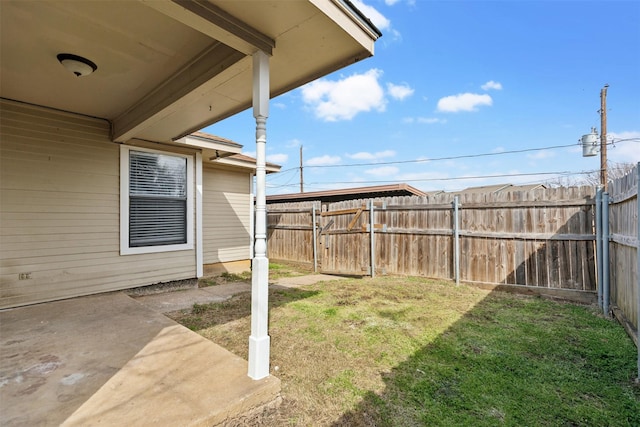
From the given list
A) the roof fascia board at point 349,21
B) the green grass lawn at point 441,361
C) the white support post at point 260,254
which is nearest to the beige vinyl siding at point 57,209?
the green grass lawn at point 441,361

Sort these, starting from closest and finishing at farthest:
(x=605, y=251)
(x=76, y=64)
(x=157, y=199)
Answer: (x=76, y=64) → (x=605, y=251) → (x=157, y=199)

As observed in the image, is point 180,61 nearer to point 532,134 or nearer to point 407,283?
point 407,283

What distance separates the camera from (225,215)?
7160 mm

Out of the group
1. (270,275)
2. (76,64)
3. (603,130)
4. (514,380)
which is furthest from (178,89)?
(603,130)

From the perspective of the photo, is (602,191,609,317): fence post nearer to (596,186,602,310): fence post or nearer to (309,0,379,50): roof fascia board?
(596,186,602,310): fence post

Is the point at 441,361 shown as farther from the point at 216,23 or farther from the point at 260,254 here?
the point at 216,23

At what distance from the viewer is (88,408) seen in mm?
1698

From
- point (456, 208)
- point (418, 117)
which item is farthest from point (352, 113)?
point (456, 208)

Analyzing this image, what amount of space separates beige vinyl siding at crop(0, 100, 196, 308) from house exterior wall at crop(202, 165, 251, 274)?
2239 millimetres

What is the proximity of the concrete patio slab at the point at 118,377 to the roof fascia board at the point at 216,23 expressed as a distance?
7.94 ft

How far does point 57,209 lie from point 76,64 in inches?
87.7

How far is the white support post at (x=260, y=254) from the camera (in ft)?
6.79

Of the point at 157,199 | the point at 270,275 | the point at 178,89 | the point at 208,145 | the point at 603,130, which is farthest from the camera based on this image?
the point at 603,130

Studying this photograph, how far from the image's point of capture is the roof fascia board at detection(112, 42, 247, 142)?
2.53 metres
